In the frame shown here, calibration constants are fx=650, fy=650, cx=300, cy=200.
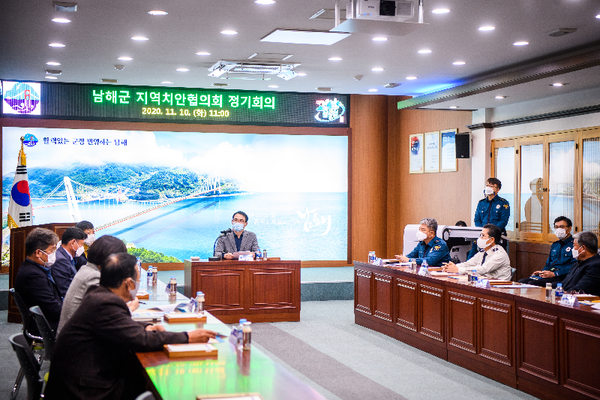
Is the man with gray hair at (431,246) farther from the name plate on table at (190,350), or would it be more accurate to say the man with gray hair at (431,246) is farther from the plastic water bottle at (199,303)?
the name plate on table at (190,350)

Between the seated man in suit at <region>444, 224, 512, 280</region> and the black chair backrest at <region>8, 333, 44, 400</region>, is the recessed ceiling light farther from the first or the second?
the seated man in suit at <region>444, 224, 512, 280</region>

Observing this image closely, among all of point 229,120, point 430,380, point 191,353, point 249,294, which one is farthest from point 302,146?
point 191,353

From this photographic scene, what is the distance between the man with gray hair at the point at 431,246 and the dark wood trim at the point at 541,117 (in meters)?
2.65

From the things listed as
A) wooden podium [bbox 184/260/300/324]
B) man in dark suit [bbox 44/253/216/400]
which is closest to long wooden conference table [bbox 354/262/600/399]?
wooden podium [bbox 184/260/300/324]

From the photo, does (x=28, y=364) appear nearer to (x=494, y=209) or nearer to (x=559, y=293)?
(x=559, y=293)

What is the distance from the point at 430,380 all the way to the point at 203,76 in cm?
579

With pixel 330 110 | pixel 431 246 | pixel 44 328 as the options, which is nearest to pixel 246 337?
pixel 44 328

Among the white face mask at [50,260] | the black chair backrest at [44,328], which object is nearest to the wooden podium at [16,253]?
the white face mask at [50,260]

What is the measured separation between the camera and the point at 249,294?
27.9 ft

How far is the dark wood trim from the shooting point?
858 cm

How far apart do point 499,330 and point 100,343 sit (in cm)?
372

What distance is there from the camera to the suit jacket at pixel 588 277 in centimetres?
607

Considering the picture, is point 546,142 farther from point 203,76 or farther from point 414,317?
point 203,76

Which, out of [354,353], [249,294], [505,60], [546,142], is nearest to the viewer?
[354,353]
